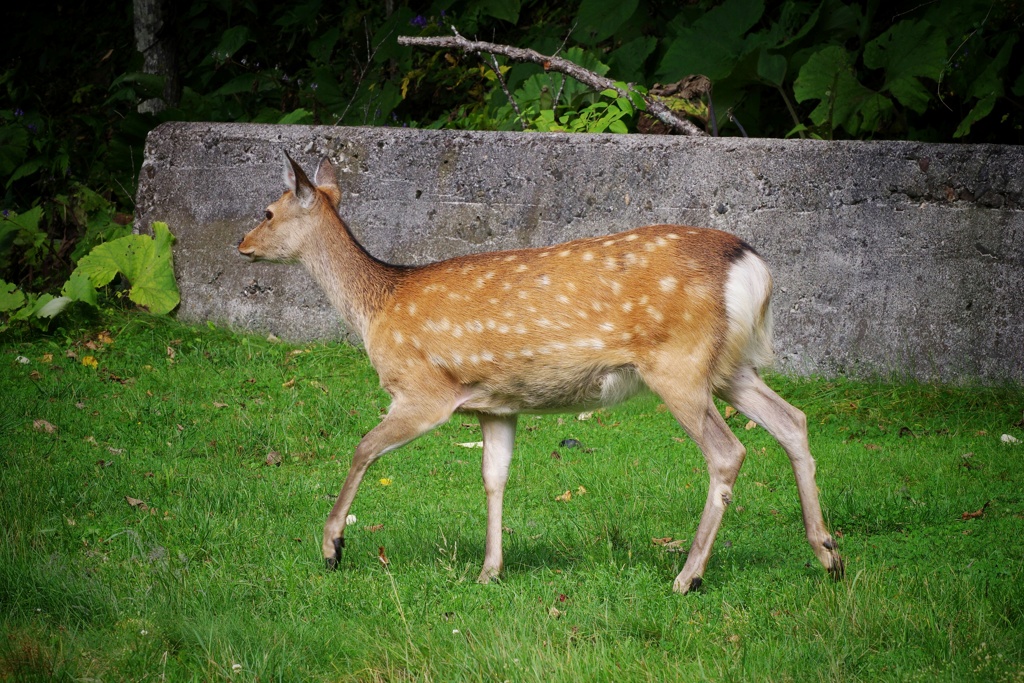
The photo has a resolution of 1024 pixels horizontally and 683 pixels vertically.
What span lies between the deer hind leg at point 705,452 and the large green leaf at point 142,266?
5.40 meters

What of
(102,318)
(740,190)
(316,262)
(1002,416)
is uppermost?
(316,262)

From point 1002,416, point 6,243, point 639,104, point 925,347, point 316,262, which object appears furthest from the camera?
point 6,243

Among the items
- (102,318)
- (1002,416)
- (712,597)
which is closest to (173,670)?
(712,597)

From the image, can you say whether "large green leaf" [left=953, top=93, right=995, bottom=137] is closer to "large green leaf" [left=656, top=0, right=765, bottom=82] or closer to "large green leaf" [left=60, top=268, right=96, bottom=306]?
"large green leaf" [left=656, top=0, right=765, bottom=82]

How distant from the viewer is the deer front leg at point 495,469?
15.2 ft

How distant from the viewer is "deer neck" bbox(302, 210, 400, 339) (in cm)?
502

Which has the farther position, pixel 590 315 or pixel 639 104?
pixel 639 104

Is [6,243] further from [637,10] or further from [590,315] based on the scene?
[590,315]

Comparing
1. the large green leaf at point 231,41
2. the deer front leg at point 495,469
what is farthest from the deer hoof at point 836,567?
the large green leaf at point 231,41

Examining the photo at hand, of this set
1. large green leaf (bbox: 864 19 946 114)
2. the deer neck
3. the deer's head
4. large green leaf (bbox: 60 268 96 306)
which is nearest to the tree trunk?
large green leaf (bbox: 60 268 96 306)

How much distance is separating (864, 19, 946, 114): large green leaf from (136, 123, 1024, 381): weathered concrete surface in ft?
3.10

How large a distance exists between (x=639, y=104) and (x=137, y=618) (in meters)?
5.48

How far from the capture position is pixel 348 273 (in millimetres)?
5137

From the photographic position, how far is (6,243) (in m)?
9.38
